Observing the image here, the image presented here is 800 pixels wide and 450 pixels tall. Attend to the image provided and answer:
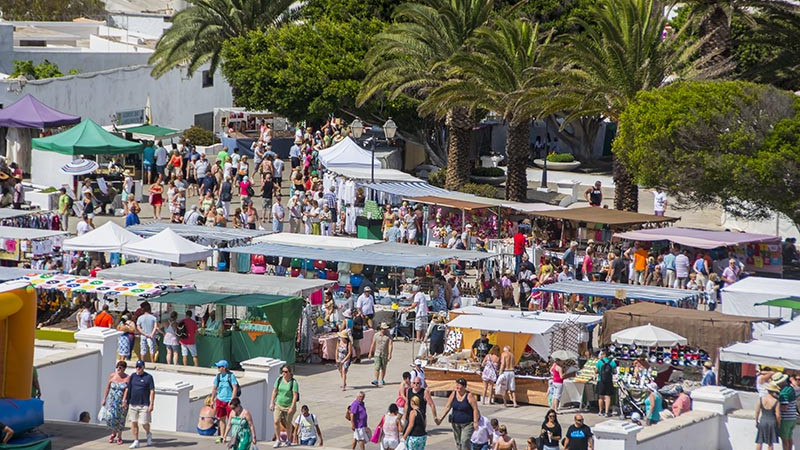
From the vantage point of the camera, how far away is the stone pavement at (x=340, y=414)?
18.6 meters

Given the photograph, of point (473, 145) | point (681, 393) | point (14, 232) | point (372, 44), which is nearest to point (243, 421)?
point (681, 393)

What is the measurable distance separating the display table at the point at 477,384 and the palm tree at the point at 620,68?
15.4 meters

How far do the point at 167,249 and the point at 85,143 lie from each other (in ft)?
35.6

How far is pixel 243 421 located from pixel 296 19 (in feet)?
138

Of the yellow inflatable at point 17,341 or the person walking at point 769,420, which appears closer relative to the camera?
the yellow inflatable at point 17,341

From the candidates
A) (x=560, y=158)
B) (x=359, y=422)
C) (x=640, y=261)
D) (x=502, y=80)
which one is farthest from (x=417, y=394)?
(x=560, y=158)

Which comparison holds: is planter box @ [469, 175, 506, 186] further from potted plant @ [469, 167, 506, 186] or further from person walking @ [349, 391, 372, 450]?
person walking @ [349, 391, 372, 450]

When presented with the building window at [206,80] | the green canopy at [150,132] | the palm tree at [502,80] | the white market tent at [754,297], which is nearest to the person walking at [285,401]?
the white market tent at [754,297]

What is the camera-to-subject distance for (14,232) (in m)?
31.8

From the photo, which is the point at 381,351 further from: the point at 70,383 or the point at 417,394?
the point at 70,383

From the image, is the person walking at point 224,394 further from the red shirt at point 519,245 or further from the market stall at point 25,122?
the market stall at point 25,122

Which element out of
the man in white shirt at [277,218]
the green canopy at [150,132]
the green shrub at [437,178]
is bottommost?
the man in white shirt at [277,218]

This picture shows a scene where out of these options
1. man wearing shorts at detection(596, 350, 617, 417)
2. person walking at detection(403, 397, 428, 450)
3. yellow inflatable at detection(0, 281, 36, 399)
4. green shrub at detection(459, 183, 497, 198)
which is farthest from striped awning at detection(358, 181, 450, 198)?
yellow inflatable at detection(0, 281, 36, 399)

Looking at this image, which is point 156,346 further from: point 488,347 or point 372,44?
point 372,44
